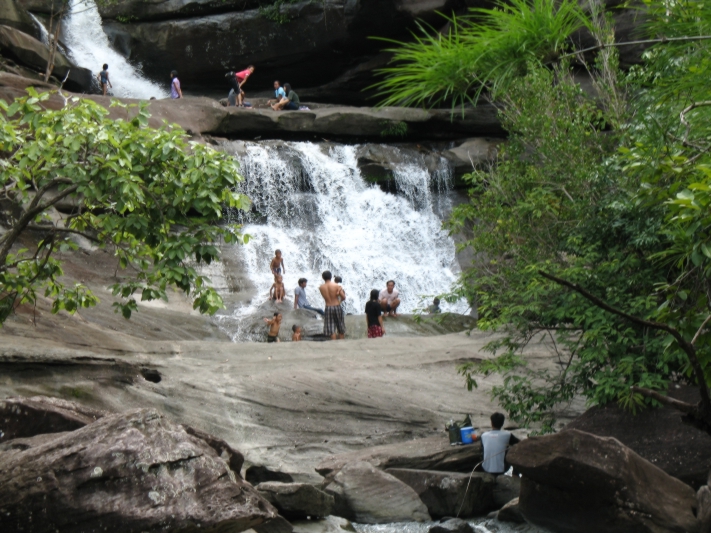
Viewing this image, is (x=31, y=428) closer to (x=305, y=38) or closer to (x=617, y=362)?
(x=617, y=362)

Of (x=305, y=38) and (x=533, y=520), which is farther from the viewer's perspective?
(x=305, y=38)

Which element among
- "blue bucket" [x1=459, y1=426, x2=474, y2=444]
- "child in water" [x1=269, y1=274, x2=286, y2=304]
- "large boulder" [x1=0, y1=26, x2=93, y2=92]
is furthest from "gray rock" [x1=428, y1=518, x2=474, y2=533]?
"large boulder" [x1=0, y1=26, x2=93, y2=92]

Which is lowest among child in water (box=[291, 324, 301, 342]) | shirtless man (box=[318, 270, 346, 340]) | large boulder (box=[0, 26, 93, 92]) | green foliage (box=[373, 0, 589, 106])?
child in water (box=[291, 324, 301, 342])

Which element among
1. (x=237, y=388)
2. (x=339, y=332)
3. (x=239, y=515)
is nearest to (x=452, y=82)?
(x=239, y=515)

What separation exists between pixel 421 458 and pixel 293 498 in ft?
7.92

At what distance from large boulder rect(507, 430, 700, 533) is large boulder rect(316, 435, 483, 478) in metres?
1.88

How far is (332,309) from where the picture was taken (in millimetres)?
16219

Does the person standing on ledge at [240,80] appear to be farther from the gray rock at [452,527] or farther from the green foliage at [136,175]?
the gray rock at [452,527]

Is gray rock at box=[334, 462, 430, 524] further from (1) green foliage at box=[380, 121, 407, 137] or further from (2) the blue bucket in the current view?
(1) green foliage at box=[380, 121, 407, 137]

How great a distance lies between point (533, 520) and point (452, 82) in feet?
21.2

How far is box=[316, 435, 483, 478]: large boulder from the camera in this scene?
10.4m

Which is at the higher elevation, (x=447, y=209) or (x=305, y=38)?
(x=305, y=38)

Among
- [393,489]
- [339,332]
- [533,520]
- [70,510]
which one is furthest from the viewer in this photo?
[339,332]

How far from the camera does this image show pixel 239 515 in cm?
588
